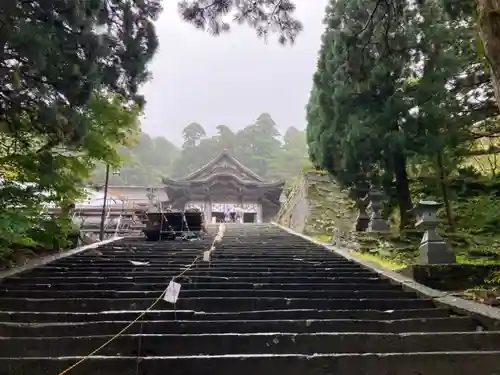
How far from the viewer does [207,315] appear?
3.83 m

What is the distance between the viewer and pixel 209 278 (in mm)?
5531

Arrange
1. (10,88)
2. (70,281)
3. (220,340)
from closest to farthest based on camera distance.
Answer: (220,340)
(10,88)
(70,281)

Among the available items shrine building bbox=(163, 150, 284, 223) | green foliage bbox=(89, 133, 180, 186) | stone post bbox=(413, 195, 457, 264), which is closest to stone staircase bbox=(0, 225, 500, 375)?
stone post bbox=(413, 195, 457, 264)

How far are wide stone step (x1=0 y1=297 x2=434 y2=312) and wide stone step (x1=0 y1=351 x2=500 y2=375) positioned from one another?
141 cm

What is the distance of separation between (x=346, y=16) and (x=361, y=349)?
28.0 ft

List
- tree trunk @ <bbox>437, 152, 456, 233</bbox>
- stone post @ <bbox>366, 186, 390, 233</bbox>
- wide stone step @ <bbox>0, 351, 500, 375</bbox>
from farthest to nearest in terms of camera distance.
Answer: tree trunk @ <bbox>437, 152, 456, 233</bbox> < stone post @ <bbox>366, 186, 390, 233</bbox> < wide stone step @ <bbox>0, 351, 500, 375</bbox>

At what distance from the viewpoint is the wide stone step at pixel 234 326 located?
11.2 ft

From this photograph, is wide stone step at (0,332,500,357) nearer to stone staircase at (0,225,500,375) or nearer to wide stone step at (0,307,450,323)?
stone staircase at (0,225,500,375)

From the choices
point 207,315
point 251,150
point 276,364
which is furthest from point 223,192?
point 276,364

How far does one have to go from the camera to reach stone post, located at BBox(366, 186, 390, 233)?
9.72 meters

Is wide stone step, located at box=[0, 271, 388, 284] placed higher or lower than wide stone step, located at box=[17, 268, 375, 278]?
lower

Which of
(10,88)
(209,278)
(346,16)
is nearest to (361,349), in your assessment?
(209,278)

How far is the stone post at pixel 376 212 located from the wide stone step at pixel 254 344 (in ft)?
21.2

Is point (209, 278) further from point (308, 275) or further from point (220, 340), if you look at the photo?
point (220, 340)
